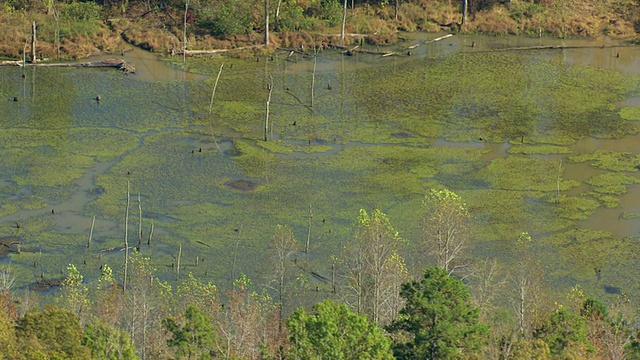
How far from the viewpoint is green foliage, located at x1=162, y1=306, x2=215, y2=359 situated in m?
57.9

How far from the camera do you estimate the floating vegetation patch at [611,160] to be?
95938mm

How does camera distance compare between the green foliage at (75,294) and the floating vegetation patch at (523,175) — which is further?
the floating vegetation patch at (523,175)

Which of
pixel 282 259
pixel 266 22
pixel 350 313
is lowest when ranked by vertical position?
pixel 282 259

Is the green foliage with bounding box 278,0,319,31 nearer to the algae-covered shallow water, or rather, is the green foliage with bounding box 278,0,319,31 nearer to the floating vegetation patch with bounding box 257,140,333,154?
the algae-covered shallow water

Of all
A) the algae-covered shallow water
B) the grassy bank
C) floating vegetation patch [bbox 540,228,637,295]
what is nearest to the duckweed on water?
the algae-covered shallow water

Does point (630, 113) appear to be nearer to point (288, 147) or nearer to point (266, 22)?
point (288, 147)

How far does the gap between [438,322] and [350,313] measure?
445 centimetres

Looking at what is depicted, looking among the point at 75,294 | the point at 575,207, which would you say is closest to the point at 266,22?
the point at 575,207

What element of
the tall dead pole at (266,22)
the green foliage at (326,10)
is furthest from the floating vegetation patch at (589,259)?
the green foliage at (326,10)

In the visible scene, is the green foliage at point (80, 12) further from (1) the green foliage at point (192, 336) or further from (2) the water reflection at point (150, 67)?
(1) the green foliage at point (192, 336)

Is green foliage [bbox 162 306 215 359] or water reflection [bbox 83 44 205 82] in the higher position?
water reflection [bbox 83 44 205 82]

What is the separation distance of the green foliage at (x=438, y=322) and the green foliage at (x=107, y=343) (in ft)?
38.4

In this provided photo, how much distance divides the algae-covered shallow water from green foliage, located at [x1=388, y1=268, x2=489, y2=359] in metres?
20.8

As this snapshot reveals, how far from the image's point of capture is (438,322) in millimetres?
56625
